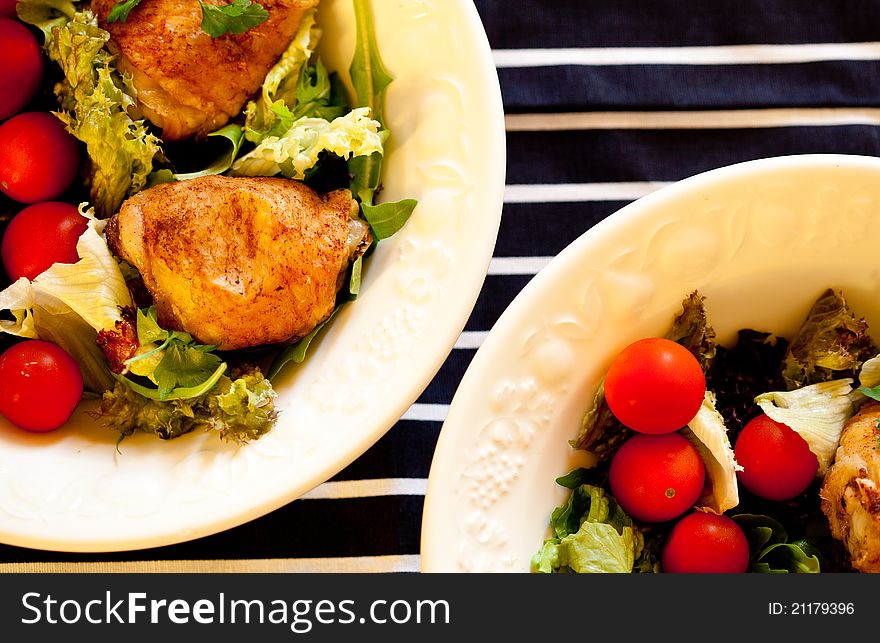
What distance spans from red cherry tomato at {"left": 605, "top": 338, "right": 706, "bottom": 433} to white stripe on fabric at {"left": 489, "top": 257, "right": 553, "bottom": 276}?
52 cm

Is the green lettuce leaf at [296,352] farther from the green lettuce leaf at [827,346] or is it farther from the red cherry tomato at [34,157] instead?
the green lettuce leaf at [827,346]

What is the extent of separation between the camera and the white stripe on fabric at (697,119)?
198 centimetres

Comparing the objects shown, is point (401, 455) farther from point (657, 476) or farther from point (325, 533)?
point (657, 476)

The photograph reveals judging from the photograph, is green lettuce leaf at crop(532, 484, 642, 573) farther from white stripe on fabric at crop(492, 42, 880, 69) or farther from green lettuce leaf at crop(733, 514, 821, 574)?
white stripe on fabric at crop(492, 42, 880, 69)

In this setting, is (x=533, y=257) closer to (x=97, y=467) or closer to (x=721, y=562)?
(x=721, y=562)

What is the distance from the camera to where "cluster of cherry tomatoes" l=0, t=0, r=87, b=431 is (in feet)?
4.75

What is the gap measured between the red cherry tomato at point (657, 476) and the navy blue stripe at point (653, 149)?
72 centimetres

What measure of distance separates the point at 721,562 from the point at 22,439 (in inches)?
46.8

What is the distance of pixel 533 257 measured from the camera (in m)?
1.95

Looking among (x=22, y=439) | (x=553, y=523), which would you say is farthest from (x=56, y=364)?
(x=553, y=523)

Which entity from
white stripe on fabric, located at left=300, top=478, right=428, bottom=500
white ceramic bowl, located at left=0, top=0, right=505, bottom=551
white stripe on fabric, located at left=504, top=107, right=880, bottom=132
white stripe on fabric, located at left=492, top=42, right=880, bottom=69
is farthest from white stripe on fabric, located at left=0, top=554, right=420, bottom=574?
white stripe on fabric, located at left=492, top=42, right=880, bottom=69

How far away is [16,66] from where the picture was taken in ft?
4.98

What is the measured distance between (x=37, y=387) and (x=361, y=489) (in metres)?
0.69
